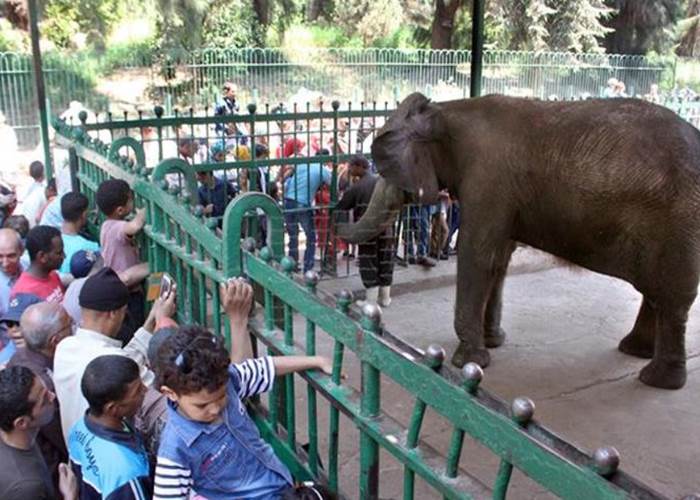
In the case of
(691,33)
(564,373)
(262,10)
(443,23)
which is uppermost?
(262,10)

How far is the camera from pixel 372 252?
668 centimetres

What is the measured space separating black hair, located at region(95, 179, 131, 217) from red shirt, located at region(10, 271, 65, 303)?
1.63 feet

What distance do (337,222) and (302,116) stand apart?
1.14 m

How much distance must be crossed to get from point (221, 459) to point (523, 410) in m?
1.06

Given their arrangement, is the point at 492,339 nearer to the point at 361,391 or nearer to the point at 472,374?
the point at 361,391

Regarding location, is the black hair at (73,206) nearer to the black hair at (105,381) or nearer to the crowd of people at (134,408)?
the crowd of people at (134,408)

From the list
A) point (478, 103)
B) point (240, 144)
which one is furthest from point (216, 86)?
point (478, 103)

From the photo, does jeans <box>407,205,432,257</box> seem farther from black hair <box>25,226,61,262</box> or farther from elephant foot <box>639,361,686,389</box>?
black hair <box>25,226,61,262</box>

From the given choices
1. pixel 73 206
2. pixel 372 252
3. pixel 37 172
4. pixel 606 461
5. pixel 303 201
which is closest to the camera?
pixel 606 461

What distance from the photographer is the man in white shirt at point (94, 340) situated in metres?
2.88

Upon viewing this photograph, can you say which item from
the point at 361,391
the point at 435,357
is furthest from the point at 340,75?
the point at 435,357

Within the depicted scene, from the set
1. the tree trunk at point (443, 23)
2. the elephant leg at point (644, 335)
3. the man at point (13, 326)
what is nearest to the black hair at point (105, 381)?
the man at point (13, 326)

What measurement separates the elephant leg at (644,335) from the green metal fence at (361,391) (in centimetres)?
279

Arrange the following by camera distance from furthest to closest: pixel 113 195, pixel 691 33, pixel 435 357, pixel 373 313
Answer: pixel 691 33, pixel 113 195, pixel 373 313, pixel 435 357
